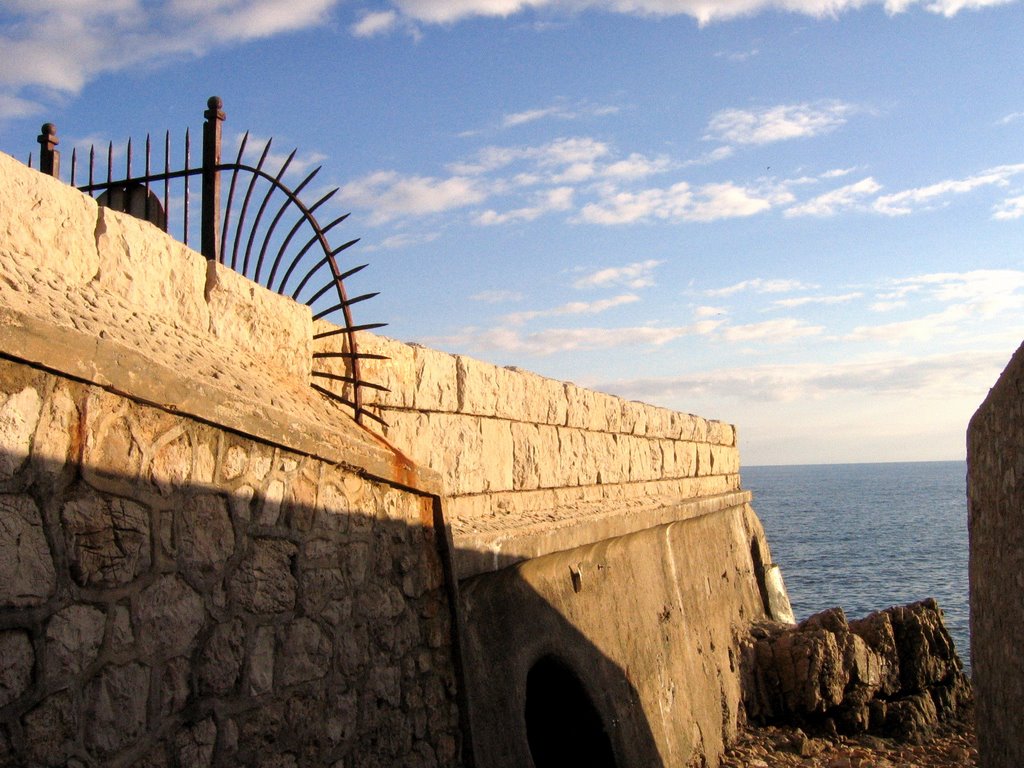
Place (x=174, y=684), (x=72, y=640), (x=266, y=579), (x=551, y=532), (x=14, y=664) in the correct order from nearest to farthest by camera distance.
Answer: (x=14, y=664), (x=72, y=640), (x=174, y=684), (x=266, y=579), (x=551, y=532)

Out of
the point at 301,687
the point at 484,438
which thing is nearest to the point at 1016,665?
the point at 484,438

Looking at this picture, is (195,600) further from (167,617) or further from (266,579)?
(266,579)

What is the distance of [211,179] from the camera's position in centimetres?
463

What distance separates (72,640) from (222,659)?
2.01 ft

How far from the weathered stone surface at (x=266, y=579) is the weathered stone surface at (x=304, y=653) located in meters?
0.10

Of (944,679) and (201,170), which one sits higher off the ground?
(201,170)

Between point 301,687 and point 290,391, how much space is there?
1243 millimetres

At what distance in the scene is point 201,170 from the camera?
4703mm

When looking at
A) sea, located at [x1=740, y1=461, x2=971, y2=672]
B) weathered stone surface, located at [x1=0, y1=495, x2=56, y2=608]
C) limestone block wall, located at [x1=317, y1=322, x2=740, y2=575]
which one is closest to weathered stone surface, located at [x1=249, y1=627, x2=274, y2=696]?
weathered stone surface, located at [x1=0, y1=495, x2=56, y2=608]

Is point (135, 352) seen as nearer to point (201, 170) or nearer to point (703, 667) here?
point (201, 170)

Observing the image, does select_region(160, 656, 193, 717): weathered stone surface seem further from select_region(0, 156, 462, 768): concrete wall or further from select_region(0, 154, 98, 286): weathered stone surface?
select_region(0, 154, 98, 286): weathered stone surface

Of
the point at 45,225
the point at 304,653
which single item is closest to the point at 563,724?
the point at 304,653

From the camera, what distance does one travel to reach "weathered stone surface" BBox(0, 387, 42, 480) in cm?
249

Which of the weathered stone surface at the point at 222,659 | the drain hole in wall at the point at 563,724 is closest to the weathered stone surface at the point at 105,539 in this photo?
the weathered stone surface at the point at 222,659
